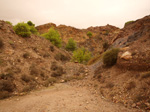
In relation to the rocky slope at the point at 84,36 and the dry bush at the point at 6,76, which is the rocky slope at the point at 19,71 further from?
the rocky slope at the point at 84,36

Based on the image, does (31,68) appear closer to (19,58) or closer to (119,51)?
(19,58)

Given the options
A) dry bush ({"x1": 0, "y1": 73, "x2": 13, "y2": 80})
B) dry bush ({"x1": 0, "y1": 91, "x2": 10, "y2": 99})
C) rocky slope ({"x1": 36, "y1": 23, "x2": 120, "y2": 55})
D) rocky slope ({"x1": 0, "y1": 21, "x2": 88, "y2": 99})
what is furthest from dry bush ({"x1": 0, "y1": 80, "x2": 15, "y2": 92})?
rocky slope ({"x1": 36, "y1": 23, "x2": 120, "y2": 55})

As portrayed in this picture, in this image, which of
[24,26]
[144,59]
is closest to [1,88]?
[144,59]

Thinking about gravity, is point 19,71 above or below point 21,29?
below

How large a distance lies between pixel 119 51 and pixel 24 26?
46.4ft

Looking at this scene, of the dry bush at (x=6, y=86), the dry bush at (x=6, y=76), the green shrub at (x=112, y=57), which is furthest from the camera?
the green shrub at (x=112, y=57)

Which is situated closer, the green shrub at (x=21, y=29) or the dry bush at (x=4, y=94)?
the dry bush at (x=4, y=94)

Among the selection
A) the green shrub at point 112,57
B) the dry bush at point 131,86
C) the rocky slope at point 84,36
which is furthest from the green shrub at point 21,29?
the rocky slope at point 84,36

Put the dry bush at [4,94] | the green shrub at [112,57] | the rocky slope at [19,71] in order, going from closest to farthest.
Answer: the dry bush at [4,94] → the rocky slope at [19,71] → the green shrub at [112,57]

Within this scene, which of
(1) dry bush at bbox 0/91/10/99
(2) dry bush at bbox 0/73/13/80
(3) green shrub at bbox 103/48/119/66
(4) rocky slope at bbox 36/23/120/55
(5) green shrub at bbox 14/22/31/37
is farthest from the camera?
(4) rocky slope at bbox 36/23/120/55

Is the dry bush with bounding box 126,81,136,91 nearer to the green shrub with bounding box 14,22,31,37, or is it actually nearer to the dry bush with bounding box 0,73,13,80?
the dry bush with bounding box 0,73,13,80

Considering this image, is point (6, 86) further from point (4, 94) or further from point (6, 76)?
point (6, 76)

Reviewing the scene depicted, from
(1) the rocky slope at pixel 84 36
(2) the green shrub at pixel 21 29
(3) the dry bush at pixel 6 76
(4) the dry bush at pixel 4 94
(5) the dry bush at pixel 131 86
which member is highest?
(1) the rocky slope at pixel 84 36

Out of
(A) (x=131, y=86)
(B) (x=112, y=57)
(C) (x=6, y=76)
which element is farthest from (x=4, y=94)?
(B) (x=112, y=57)
